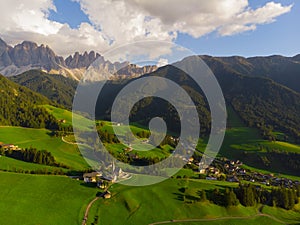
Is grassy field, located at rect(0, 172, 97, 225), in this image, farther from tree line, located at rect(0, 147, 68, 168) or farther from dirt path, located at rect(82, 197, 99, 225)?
tree line, located at rect(0, 147, 68, 168)

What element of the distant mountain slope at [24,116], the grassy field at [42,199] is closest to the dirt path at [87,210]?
the grassy field at [42,199]

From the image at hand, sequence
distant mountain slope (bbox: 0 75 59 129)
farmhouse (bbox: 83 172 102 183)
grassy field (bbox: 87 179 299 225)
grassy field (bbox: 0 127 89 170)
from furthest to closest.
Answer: distant mountain slope (bbox: 0 75 59 129), grassy field (bbox: 0 127 89 170), farmhouse (bbox: 83 172 102 183), grassy field (bbox: 87 179 299 225)

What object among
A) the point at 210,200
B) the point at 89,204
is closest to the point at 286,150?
the point at 210,200

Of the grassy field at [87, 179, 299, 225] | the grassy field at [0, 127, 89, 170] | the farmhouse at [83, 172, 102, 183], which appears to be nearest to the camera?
the grassy field at [87, 179, 299, 225]

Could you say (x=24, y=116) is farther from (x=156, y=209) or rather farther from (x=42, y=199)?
(x=156, y=209)

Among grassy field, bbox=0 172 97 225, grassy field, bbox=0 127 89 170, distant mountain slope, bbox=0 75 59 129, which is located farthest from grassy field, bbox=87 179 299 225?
distant mountain slope, bbox=0 75 59 129

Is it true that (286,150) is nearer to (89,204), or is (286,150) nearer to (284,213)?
(284,213)
